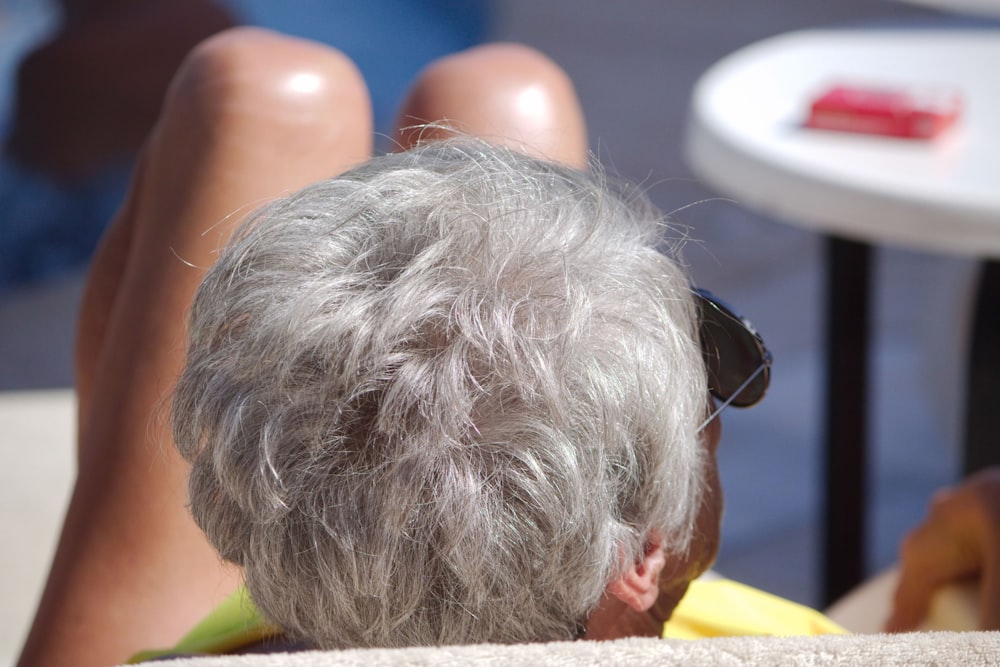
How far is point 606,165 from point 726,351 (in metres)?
1.01

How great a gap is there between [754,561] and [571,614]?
1678 millimetres

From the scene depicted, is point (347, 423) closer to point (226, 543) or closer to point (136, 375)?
point (226, 543)

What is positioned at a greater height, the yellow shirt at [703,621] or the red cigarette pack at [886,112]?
the red cigarette pack at [886,112]

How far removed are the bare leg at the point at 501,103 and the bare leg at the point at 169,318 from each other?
65mm

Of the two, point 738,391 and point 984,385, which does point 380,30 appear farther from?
point 738,391

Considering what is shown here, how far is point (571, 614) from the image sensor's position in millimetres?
534

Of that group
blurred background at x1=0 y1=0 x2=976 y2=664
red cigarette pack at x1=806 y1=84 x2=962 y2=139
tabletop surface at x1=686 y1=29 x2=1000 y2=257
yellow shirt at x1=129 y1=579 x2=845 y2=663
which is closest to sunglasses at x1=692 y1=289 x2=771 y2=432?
yellow shirt at x1=129 y1=579 x2=845 y2=663

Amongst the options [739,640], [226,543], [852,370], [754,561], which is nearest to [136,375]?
[226,543]

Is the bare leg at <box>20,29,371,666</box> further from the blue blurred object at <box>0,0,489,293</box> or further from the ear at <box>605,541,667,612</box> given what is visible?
the blue blurred object at <box>0,0,489,293</box>

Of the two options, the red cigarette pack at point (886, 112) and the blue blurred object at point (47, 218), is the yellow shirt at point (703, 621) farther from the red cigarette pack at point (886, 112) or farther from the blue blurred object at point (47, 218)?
the blue blurred object at point (47, 218)

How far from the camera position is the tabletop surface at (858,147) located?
122 centimetres

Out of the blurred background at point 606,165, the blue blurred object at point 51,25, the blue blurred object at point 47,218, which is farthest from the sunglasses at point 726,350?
the blue blurred object at point 47,218

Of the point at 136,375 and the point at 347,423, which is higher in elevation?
the point at 347,423

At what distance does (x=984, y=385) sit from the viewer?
171 cm
